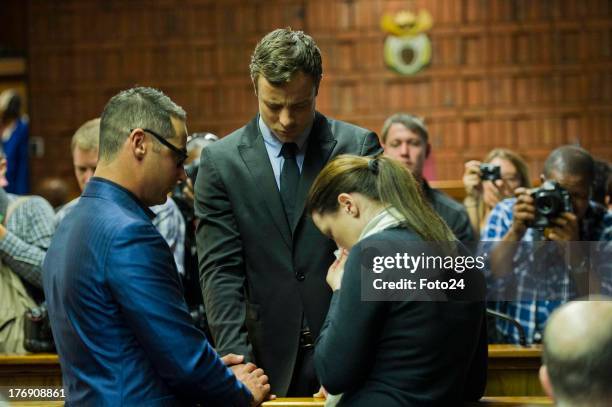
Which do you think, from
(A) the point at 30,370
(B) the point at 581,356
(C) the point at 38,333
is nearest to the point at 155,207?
(C) the point at 38,333

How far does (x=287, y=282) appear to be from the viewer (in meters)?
2.94

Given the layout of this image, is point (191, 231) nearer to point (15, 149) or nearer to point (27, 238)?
point (27, 238)

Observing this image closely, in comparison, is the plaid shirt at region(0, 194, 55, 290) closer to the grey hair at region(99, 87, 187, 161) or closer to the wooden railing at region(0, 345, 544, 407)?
the wooden railing at region(0, 345, 544, 407)

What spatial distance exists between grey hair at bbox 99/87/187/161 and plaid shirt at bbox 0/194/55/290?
1746mm

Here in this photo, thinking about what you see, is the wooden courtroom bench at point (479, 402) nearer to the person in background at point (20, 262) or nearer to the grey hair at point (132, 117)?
the grey hair at point (132, 117)

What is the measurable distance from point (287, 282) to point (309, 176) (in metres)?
0.33

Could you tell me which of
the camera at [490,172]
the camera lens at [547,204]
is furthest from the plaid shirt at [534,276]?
the camera at [490,172]

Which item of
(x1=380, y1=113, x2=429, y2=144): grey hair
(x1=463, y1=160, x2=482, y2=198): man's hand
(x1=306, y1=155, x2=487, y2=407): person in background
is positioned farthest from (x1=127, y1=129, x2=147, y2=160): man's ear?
(x1=463, y1=160, x2=482, y2=198): man's hand

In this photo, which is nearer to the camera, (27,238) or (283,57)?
(283,57)

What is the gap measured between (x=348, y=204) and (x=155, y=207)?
186cm

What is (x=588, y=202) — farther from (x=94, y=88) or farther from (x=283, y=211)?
(x=94, y=88)

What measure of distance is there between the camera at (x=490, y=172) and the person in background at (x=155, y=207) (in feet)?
5.65

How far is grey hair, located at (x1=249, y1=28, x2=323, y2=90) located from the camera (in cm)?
282

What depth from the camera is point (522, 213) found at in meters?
4.01
